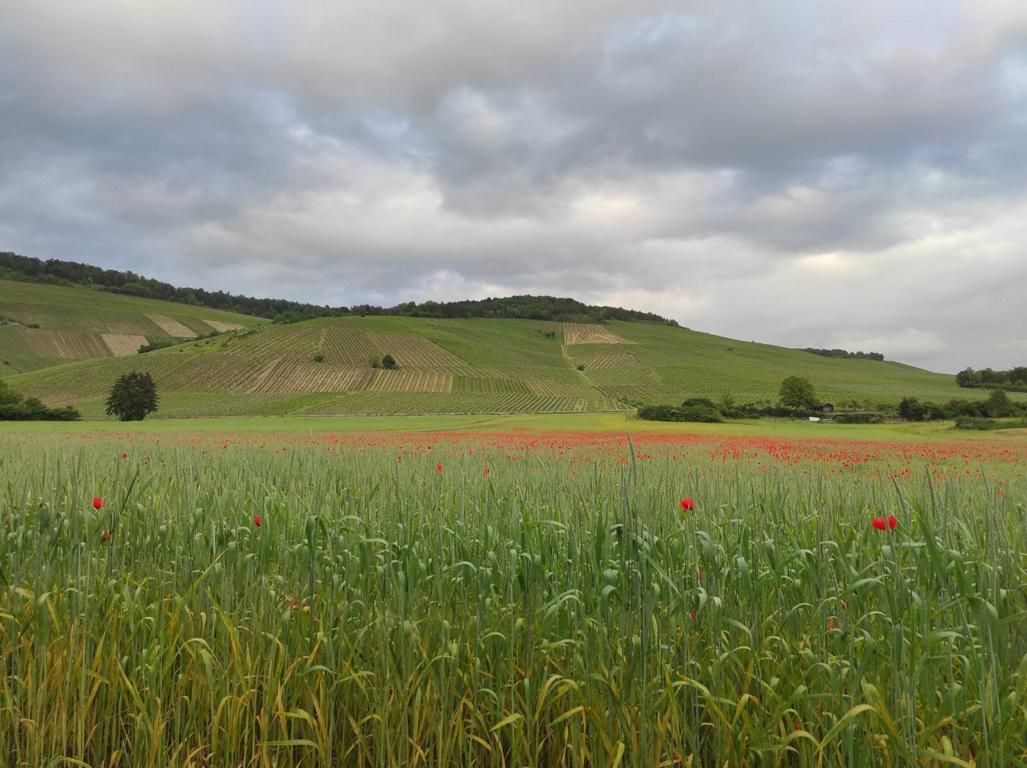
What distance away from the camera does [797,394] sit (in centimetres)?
7188

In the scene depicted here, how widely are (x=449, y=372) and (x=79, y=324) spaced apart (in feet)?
234

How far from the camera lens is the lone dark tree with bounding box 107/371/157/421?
5878cm

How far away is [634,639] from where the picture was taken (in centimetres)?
268

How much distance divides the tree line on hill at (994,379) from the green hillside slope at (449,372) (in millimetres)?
3595

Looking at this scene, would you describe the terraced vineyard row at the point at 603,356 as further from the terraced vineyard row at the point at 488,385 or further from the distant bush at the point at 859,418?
the distant bush at the point at 859,418

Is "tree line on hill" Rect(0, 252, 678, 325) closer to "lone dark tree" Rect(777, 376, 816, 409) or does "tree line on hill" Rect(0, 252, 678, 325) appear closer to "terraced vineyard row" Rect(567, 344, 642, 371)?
"terraced vineyard row" Rect(567, 344, 642, 371)

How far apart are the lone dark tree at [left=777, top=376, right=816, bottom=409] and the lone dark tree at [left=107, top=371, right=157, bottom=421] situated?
6801 centimetres

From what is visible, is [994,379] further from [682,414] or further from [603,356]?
[682,414]

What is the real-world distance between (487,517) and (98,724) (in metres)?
2.47

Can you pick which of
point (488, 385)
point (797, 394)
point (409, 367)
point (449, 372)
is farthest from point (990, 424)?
point (409, 367)

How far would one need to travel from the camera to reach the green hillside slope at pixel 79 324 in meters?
99.9

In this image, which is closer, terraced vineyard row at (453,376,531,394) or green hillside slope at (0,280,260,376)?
terraced vineyard row at (453,376,531,394)

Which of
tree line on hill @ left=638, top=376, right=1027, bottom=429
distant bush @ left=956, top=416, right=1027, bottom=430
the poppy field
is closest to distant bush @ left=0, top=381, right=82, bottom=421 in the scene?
tree line on hill @ left=638, top=376, right=1027, bottom=429

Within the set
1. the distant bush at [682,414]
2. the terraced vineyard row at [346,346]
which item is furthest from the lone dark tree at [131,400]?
the distant bush at [682,414]
